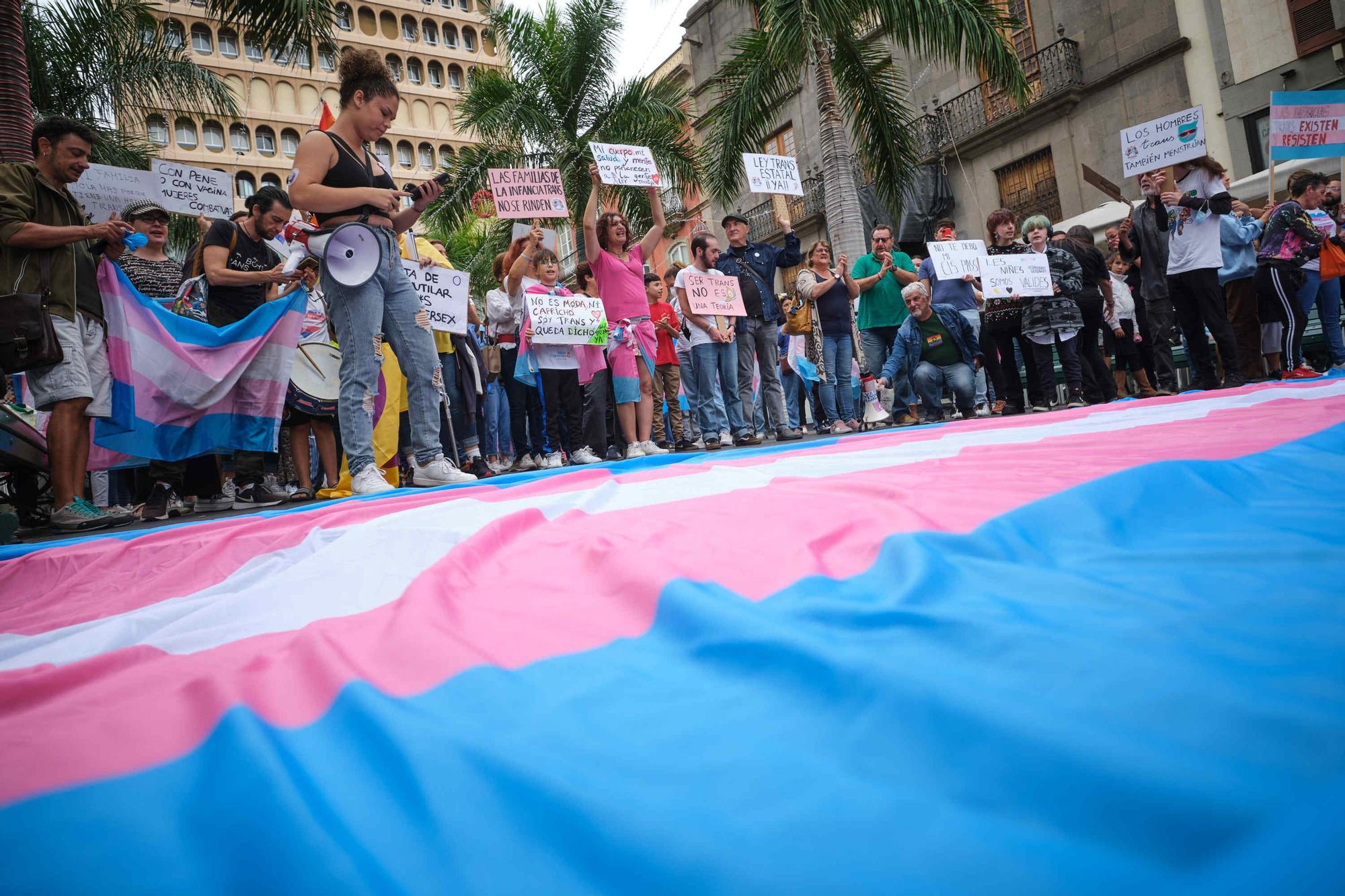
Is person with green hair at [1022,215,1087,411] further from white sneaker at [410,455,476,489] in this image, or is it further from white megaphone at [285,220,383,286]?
white megaphone at [285,220,383,286]

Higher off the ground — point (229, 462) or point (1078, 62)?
point (1078, 62)

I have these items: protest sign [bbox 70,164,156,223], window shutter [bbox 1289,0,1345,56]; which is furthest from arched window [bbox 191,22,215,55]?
window shutter [bbox 1289,0,1345,56]

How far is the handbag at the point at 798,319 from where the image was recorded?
933 centimetres

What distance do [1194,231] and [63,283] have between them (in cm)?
784

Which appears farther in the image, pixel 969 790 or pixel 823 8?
pixel 823 8

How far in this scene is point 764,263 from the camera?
795 centimetres

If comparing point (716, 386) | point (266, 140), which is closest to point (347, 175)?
point (716, 386)

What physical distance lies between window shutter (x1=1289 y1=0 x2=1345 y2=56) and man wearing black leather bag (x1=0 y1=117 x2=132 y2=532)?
1780 cm

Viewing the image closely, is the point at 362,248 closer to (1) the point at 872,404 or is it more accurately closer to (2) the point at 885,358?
(2) the point at 885,358

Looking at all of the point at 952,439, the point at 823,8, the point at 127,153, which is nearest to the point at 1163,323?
the point at 952,439

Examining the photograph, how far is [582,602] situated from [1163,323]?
741 cm

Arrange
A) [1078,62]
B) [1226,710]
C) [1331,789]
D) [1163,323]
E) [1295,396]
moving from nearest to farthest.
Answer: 1. [1331,789]
2. [1226,710]
3. [1295,396]
4. [1163,323]
5. [1078,62]

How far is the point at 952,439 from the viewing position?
11.9ft

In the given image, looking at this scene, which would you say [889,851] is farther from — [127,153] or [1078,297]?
[127,153]
